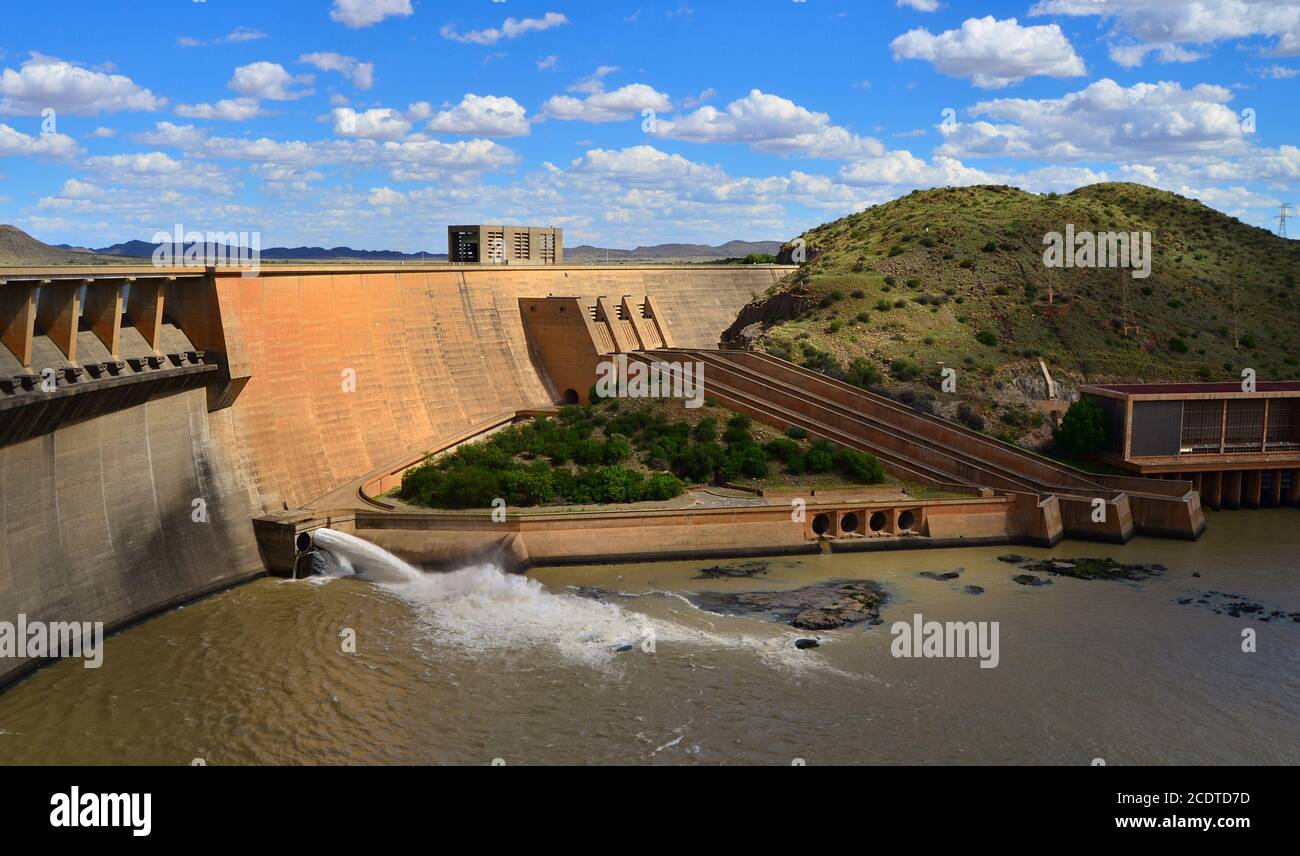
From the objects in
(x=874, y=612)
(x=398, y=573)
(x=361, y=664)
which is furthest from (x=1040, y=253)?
(x=361, y=664)

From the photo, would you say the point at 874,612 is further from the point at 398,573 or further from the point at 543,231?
the point at 543,231

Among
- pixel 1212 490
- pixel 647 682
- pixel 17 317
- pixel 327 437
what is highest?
pixel 17 317

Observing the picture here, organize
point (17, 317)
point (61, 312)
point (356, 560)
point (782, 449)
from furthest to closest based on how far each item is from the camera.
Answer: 1. point (782, 449)
2. point (356, 560)
3. point (61, 312)
4. point (17, 317)

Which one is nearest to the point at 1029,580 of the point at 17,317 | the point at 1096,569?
the point at 1096,569

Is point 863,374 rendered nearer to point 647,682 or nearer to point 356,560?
point 356,560

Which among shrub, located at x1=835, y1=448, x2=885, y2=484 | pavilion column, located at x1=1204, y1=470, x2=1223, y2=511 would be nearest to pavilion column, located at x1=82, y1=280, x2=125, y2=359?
shrub, located at x1=835, y1=448, x2=885, y2=484

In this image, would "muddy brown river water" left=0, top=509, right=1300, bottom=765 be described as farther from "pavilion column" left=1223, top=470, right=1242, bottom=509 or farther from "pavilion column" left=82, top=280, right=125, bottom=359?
"pavilion column" left=1223, top=470, right=1242, bottom=509
